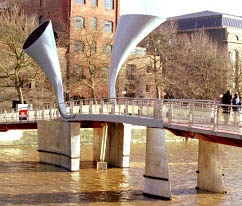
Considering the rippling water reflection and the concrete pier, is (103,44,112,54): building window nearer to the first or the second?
the rippling water reflection

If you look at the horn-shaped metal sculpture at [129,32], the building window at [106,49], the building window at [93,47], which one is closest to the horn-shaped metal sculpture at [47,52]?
the horn-shaped metal sculpture at [129,32]

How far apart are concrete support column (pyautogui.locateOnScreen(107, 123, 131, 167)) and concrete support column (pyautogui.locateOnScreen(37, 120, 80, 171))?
2.41 meters

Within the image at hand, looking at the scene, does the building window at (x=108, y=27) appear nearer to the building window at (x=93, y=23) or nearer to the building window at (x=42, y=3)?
the building window at (x=93, y=23)

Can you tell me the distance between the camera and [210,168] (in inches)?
1085

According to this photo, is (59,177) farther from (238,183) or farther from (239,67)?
(239,67)

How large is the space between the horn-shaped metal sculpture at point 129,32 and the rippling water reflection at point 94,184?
21.1 ft

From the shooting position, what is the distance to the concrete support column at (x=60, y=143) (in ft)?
114

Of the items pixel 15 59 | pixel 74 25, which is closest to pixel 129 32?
pixel 15 59

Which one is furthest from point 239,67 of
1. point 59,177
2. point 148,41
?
point 59,177

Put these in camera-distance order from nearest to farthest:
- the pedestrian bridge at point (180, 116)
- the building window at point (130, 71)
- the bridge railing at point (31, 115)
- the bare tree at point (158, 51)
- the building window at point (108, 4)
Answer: the pedestrian bridge at point (180, 116) < the bridge railing at point (31, 115) < the bare tree at point (158, 51) < the building window at point (130, 71) < the building window at point (108, 4)

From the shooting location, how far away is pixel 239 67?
6569 centimetres

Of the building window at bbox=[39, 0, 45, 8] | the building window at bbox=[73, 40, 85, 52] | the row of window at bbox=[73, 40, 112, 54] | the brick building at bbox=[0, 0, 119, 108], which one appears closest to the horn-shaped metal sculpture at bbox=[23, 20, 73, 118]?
the brick building at bbox=[0, 0, 119, 108]

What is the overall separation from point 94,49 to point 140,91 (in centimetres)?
825

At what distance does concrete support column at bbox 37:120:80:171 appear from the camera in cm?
3462
